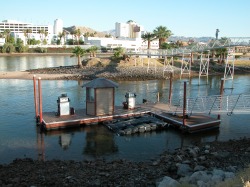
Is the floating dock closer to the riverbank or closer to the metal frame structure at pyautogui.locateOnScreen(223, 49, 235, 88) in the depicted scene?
the metal frame structure at pyautogui.locateOnScreen(223, 49, 235, 88)

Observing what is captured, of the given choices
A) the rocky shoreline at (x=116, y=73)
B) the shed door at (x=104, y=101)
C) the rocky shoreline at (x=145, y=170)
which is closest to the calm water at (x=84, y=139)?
the shed door at (x=104, y=101)

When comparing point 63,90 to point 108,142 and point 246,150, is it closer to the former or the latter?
point 108,142

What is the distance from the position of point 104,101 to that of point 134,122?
2980 mm

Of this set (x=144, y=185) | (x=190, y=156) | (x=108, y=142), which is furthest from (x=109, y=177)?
(x=108, y=142)

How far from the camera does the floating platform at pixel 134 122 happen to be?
22500 mm

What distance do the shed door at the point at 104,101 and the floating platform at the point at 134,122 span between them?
0.48 m

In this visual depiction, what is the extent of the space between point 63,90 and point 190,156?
28.5 meters

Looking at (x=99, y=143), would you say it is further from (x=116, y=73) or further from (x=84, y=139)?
(x=116, y=73)

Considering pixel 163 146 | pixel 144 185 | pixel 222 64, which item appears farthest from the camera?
pixel 222 64

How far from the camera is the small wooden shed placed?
77.5 ft

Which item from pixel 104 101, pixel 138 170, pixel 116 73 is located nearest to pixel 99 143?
pixel 104 101

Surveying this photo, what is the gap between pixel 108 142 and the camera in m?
20.5

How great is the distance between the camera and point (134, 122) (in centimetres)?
2334

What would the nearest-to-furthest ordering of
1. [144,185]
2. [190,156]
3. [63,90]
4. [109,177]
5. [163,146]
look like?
[144,185], [109,177], [190,156], [163,146], [63,90]
